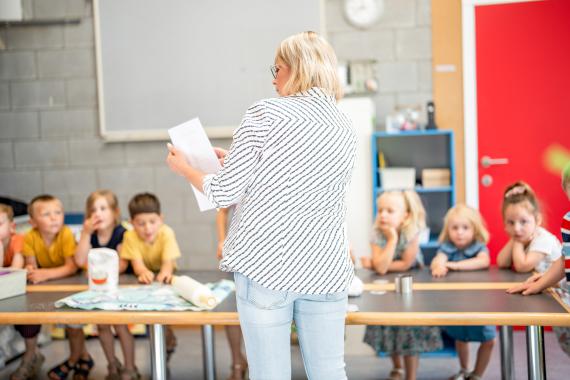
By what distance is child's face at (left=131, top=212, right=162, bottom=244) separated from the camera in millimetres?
3314

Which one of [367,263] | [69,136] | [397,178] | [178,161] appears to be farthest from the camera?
[69,136]

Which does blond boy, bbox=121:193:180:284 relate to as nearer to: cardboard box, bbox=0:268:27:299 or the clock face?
cardboard box, bbox=0:268:27:299

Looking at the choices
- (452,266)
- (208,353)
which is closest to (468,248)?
(452,266)

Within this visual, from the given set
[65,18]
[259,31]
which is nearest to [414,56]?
[259,31]

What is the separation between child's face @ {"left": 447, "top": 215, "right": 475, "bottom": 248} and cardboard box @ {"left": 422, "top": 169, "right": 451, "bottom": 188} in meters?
1.23

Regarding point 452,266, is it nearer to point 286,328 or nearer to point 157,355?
point 157,355

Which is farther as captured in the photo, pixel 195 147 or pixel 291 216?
pixel 195 147

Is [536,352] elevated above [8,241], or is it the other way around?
[8,241]

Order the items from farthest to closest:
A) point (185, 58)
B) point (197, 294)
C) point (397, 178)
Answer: point (185, 58)
point (397, 178)
point (197, 294)

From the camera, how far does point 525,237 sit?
119 inches

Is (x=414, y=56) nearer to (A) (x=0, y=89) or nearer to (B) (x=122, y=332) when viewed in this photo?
(B) (x=122, y=332)

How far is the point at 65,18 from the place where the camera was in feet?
16.0

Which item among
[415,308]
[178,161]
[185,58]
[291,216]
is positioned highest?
[185,58]

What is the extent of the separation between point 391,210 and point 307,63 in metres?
1.40
